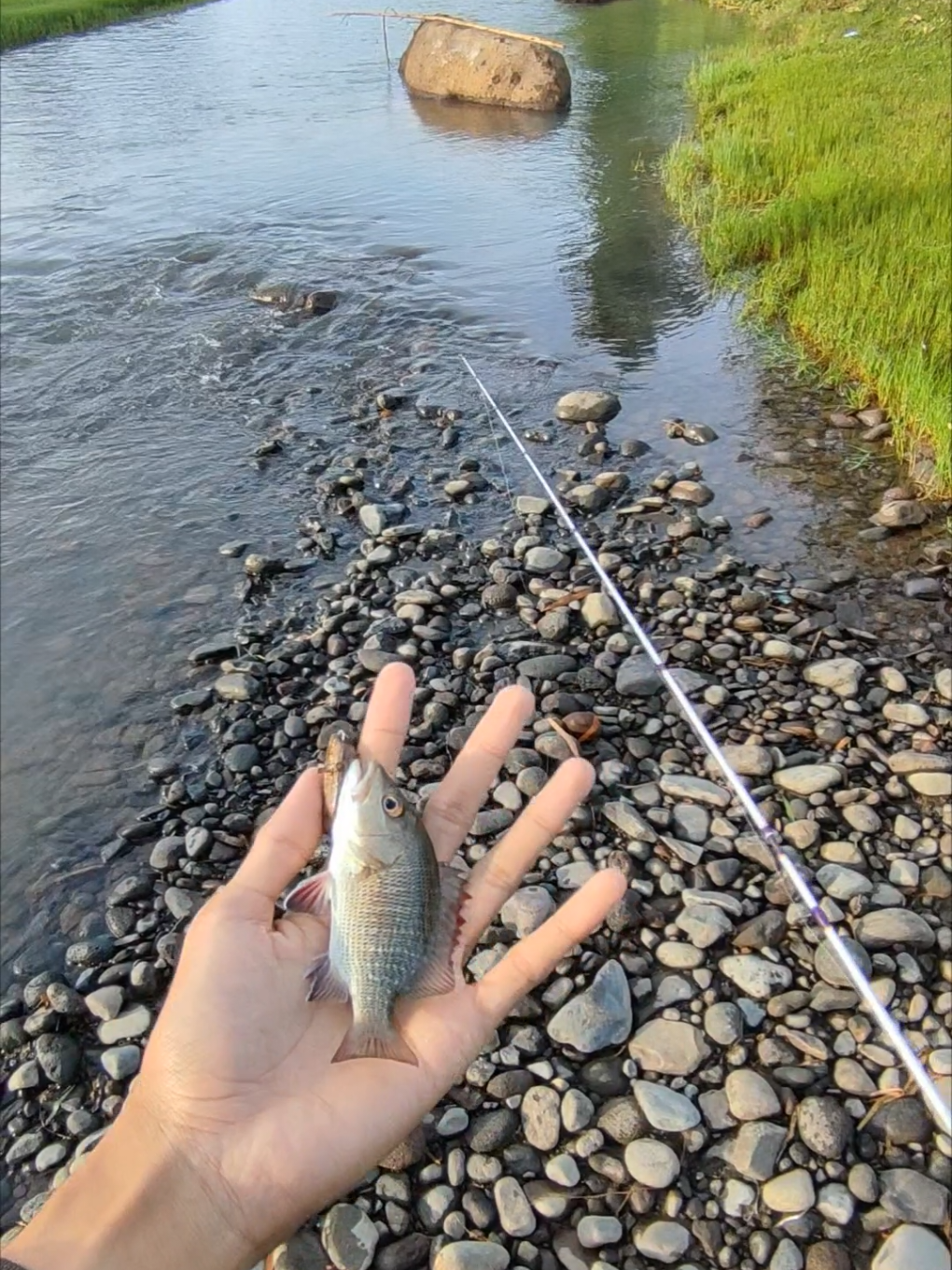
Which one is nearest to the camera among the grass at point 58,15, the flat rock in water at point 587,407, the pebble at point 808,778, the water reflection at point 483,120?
the pebble at point 808,778

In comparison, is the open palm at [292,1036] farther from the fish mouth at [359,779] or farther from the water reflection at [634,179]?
the water reflection at [634,179]

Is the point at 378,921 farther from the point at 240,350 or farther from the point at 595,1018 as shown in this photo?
the point at 240,350

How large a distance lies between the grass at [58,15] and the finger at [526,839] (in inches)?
1657

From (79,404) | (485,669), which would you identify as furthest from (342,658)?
(79,404)

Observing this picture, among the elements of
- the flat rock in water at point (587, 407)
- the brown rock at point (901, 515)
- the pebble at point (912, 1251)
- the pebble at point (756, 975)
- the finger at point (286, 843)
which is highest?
the finger at point (286, 843)

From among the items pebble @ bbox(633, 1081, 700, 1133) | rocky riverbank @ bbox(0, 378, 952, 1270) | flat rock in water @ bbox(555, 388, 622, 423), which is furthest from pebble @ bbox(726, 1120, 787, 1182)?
flat rock in water @ bbox(555, 388, 622, 423)

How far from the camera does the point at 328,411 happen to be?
33.4 ft

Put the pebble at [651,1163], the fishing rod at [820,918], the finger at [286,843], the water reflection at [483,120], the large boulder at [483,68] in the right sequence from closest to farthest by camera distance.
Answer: the fishing rod at [820,918]
the finger at [286,843]
the pebble at [651,1163]
the water reflection at [483,120]
the large boulder at [483,68]

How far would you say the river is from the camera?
6828mm

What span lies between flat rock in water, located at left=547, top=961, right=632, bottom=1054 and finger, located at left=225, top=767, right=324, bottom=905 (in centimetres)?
140

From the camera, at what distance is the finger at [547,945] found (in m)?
3.19

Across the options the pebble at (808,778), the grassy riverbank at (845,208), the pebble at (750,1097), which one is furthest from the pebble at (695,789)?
the grassy riverbank at (845,208)

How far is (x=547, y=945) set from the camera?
127 inches

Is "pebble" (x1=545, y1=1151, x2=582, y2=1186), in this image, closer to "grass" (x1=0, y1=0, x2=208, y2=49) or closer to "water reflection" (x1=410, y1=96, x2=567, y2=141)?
"water reflection" (x1=410, y1=96, x2=567, y2=141)
